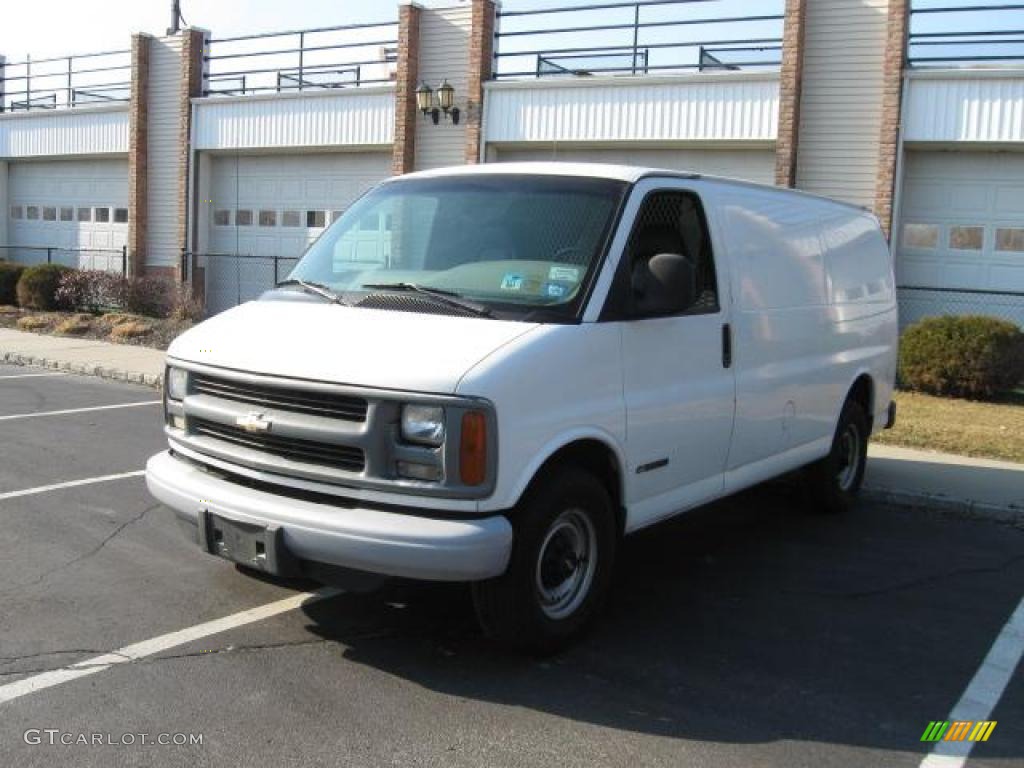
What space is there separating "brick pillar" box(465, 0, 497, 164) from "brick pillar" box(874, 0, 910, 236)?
23.8 feet

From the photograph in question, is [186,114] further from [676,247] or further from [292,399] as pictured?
[292,399]

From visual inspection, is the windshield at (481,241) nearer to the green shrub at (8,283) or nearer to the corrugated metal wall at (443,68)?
the corrugated metal wall at (443,68)

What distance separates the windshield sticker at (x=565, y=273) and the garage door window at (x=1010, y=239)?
44.2 ft

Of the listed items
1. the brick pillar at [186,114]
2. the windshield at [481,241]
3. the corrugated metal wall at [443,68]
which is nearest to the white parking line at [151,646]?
the windshield at [481,241]

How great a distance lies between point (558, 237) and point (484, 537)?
1.62m

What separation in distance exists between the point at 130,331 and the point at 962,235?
1374 cm

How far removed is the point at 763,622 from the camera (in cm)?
514

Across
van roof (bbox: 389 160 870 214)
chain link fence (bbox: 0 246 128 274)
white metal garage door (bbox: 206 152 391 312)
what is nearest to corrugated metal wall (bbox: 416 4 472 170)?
white metal garage door (bbox: 206 152 391 312)

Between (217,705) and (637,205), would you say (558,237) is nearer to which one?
(637,205)

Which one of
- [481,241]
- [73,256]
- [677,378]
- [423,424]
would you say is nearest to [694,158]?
[677,378]

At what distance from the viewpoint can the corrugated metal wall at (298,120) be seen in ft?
67.7

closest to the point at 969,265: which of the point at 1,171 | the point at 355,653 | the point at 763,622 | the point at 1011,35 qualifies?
the point at 1011,35

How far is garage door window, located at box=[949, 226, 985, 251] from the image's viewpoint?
16.1 metres

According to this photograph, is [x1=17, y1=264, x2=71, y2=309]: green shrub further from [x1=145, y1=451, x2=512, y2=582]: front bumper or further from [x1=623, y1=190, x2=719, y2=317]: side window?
[x1=145, y1=451, x2=512, y2=582]: front bumper
